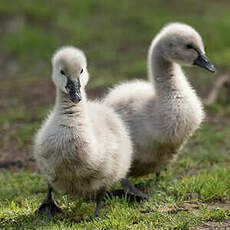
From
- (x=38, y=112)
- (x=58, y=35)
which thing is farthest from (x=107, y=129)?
(x=58, y=35)

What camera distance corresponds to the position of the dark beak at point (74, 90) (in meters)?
4.93

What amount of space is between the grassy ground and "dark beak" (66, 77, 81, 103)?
1024 mm

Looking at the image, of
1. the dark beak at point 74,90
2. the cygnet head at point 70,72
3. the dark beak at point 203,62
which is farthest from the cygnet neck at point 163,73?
the dark beak at point 74,90

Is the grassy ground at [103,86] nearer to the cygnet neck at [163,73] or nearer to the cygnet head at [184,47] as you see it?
the cygnet neck at [163,73]

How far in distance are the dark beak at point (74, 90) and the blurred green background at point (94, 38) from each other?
451 centimetres

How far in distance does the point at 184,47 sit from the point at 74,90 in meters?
1.88

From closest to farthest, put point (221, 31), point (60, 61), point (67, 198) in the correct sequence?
point (60, 61)
point (67, 198)
point (221, 31)

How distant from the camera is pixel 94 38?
14.0 metres

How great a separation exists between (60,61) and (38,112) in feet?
14.7

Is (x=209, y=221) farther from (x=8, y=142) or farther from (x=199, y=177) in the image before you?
(x=8, y=142)

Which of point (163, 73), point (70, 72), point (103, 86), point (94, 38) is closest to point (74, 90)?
point (70, 72)

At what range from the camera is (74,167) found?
494 centimetres

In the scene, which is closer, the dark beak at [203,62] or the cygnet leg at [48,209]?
the cygnet leg at [48,209]

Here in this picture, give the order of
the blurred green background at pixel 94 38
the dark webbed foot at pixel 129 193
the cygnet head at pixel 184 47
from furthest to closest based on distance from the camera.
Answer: the blurred green background at pixel 94 38, the cygnet head at pixel 184 47, the dark webbed foot at pixel 129 193
